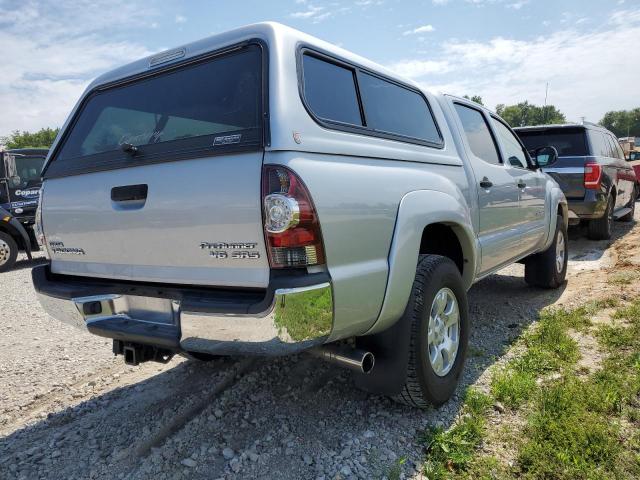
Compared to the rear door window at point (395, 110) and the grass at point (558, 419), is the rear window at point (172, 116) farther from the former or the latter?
the grass at point (558, 419)

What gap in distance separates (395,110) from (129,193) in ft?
5.26

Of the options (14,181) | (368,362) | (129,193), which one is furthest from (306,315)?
(14,181)

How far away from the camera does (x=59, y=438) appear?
109 inches

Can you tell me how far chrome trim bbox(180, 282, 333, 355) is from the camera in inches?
75.9

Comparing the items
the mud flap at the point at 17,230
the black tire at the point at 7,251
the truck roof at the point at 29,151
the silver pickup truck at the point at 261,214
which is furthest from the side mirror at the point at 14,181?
the silver pickup truck at the point at 261,214

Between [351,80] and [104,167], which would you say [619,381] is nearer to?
[351,80]

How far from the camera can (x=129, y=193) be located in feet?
7.74

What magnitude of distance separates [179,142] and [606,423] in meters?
2.57

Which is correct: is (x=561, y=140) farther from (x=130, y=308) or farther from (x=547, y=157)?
(x=130, y=308)

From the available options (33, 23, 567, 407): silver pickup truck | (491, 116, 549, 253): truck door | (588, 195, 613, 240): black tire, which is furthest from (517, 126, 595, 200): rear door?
(33, 23, 567, 407): silver pickup truck

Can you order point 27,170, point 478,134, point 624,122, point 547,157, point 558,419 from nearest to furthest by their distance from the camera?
1. point 558,419
2. point 478,134
3. point 547,157
4. point 27,170
5. point 624,122

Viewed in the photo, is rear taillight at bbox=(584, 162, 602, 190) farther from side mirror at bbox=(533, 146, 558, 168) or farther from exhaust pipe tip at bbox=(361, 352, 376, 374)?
exhaust pipe tip at bbox=(361, 352, 376, 374)

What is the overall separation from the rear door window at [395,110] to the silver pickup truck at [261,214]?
0.6 inches

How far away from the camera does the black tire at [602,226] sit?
8.09 meters
